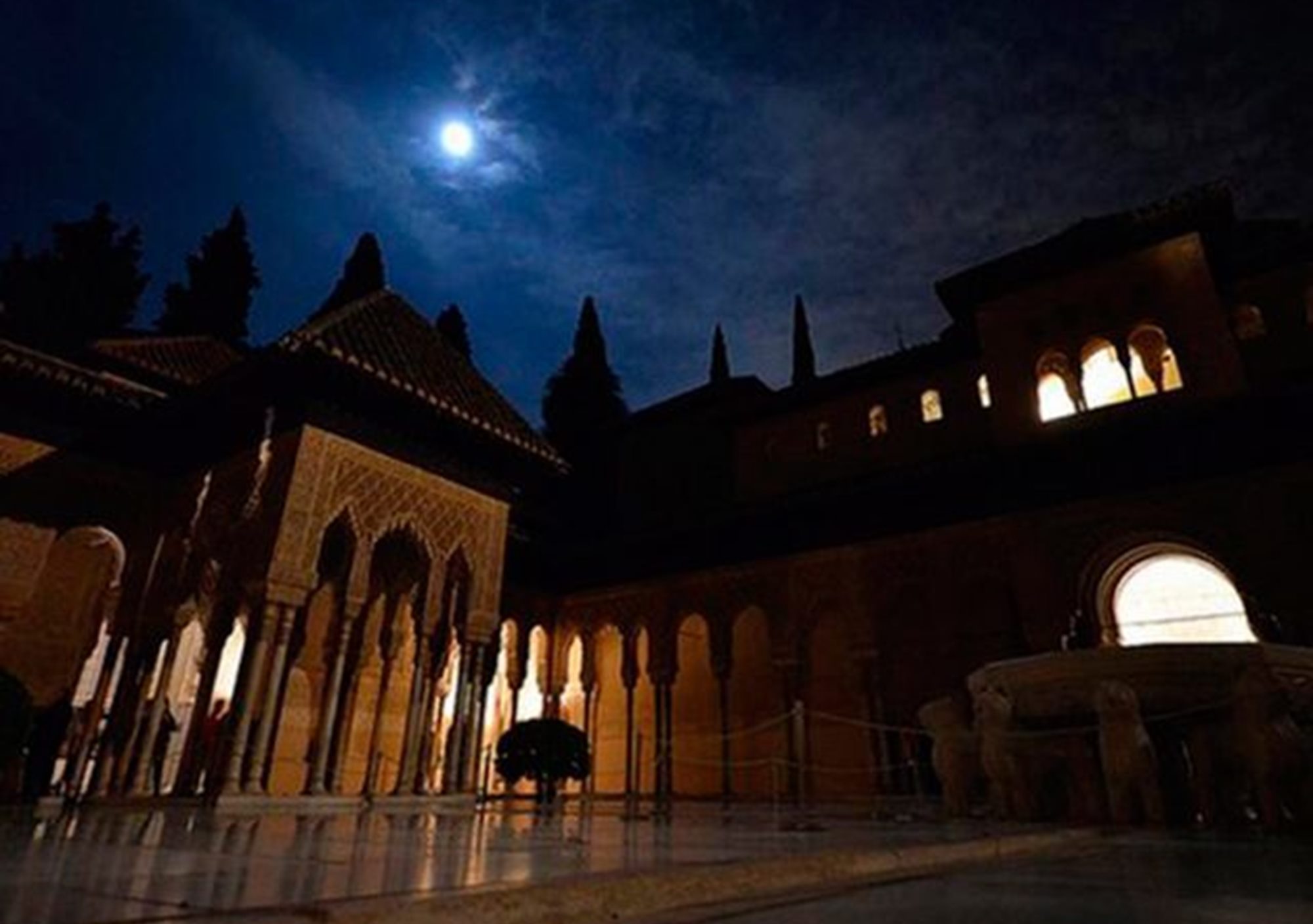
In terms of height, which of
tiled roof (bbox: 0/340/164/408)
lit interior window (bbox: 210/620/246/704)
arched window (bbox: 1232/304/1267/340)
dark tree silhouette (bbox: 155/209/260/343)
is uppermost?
dark tree silhouette (bbox: 155/209/260/343)

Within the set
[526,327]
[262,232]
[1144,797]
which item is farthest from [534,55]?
[526,327]

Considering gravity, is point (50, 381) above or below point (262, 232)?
below

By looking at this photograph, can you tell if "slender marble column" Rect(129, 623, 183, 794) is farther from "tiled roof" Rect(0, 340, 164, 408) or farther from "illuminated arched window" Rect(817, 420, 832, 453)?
"illuminated arched window" Rect(817, 420, 832, 453)

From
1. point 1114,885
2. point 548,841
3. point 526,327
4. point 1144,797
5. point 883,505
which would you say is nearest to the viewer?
point 1114,885

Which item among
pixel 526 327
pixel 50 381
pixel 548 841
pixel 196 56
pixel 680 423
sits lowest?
pixel 548 841

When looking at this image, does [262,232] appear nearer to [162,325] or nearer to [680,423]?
[162,325]

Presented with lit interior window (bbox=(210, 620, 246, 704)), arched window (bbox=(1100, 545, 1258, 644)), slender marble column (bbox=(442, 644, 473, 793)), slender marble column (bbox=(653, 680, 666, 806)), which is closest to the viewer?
slender marble column (bbox=(442, 644, 473, 793))

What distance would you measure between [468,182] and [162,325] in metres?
56.5

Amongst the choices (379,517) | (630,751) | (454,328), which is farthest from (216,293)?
(630,751)

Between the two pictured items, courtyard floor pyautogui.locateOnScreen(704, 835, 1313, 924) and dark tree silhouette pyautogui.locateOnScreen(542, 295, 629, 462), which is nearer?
courtyard floor pyautogui.locateOnScreen(704, 835, 1313, 924)

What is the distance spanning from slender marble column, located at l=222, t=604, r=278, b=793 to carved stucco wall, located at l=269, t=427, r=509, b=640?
0.30m

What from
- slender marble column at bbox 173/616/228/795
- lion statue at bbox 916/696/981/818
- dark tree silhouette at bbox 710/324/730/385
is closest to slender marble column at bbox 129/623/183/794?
slender marble column at bbox 173/616/228/795

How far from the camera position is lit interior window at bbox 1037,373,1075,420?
1423 centimetres

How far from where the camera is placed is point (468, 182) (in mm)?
79375
